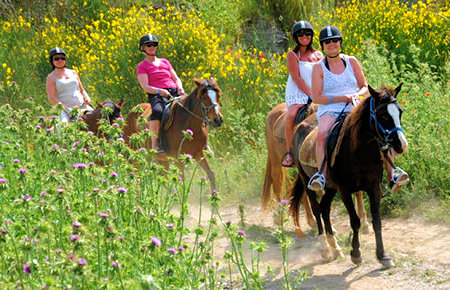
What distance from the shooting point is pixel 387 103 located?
6.21 m

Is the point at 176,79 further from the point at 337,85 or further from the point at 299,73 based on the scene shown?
the point at 337,85

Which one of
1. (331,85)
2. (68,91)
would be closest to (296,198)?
(331,85)

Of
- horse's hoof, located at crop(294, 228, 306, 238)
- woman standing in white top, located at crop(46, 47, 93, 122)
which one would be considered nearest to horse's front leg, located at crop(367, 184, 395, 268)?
horse's hoof, located at crop(294, 228, 306, 238)

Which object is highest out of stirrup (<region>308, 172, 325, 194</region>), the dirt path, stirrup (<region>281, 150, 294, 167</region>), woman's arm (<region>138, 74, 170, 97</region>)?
woman's arm (<region>138, 74, 170, 97</region>)

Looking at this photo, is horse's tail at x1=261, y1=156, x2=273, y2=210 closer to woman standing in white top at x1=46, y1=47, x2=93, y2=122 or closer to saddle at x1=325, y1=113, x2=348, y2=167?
saddle at x1=325, y1=113, x2=348, y2=167

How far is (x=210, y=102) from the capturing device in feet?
33.1

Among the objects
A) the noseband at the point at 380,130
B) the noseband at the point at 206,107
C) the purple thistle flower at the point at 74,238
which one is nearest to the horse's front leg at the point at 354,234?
the noseband at the point at 380,130

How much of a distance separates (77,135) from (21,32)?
12.7 metres

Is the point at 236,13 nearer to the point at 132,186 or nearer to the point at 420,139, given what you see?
the point at 420,139

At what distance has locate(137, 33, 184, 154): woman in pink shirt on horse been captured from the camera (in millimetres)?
10516

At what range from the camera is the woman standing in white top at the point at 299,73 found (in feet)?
27.0

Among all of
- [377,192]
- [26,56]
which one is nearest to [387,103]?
[377,192]

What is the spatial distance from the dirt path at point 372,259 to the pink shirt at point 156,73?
110 inches

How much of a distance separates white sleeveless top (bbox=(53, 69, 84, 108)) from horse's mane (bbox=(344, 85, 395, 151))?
17.7 feet
